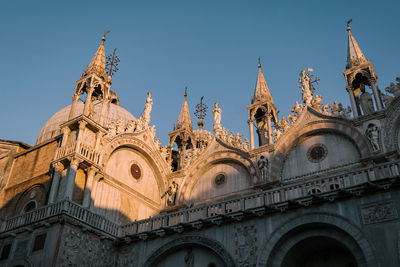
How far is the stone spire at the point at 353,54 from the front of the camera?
2102cm

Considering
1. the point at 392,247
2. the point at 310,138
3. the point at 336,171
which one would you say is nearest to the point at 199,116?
the point at 310,138

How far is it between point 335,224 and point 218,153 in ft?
31.7

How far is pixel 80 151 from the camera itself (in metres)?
19.8

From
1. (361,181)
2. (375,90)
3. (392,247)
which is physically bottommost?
(392,247)

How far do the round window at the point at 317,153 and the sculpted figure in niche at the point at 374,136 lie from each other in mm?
2214

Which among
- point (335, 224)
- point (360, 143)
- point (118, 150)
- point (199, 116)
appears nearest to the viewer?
point (335, 224)

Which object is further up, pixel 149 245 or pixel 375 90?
pixel 375 90

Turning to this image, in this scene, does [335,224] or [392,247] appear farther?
[335,224]

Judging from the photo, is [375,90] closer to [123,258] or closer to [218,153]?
[218,153]

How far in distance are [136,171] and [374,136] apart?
12759mm

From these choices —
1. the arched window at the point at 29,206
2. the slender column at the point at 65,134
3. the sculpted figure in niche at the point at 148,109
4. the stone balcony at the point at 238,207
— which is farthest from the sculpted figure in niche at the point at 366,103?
the arched window at the point at 29,206

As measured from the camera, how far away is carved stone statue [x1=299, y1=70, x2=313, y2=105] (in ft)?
70.7

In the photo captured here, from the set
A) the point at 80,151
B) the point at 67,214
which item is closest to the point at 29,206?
the point at 80,151

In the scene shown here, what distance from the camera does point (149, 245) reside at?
18.8 metres
